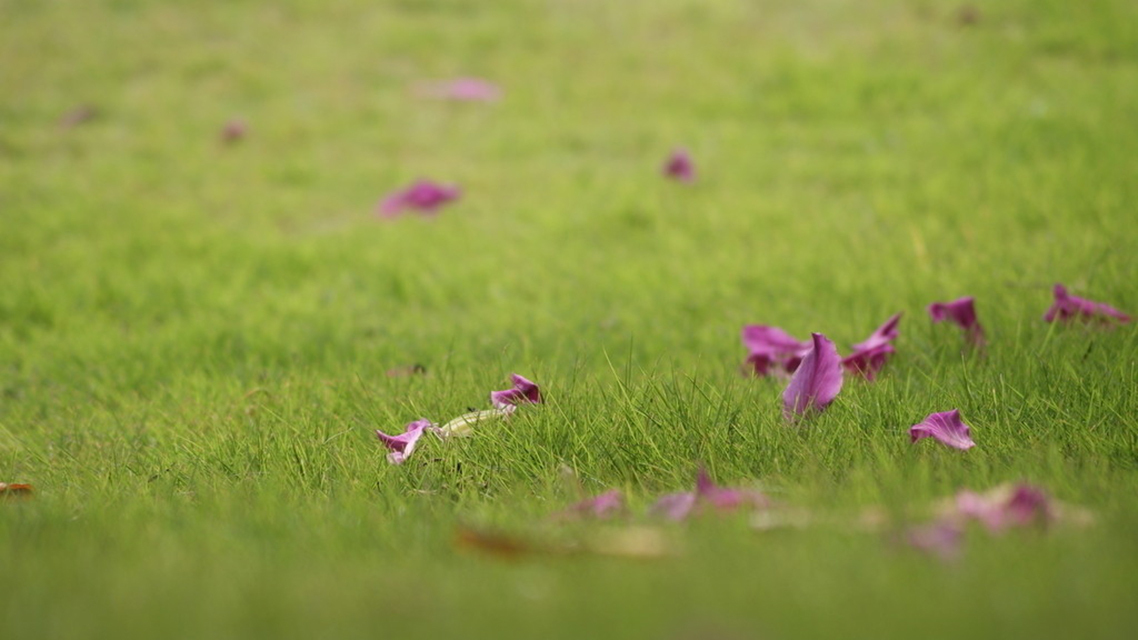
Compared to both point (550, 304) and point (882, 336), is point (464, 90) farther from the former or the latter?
point (882, 336)

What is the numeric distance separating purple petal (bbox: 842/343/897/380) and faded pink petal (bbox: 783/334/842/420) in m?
0.51

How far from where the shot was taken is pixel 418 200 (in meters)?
5.39

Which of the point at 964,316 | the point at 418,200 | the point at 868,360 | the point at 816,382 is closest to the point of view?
the point at 816,382

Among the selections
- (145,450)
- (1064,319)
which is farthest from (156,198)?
(1064,319)

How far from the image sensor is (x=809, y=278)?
4098mm

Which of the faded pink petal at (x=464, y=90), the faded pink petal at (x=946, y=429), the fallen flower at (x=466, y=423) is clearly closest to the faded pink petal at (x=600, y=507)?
the fallen flower at (x=466, y=423)

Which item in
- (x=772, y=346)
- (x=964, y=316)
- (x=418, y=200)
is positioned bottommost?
(x=418, y=200)

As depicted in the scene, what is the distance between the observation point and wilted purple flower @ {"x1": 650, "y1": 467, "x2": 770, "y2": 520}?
1.75m

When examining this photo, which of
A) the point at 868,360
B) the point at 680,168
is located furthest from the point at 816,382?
the point at 680,168

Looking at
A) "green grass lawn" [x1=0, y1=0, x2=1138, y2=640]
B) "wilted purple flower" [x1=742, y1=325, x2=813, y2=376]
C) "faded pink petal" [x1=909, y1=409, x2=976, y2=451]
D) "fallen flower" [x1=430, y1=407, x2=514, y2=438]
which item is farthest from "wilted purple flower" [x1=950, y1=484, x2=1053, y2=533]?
"wilted purple flower" [x1=742, y1=325, x2=813, y2=376]

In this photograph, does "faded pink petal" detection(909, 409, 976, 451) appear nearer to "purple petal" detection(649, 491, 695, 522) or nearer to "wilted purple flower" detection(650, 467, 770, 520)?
"wilted purple flower" detection(650, 467, 770, 520)

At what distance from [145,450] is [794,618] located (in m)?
1.96

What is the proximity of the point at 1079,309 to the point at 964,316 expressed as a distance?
0.30m

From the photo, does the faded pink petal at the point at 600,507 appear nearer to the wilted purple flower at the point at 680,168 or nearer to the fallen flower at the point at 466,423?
the fallen flower at the point at 466,423
